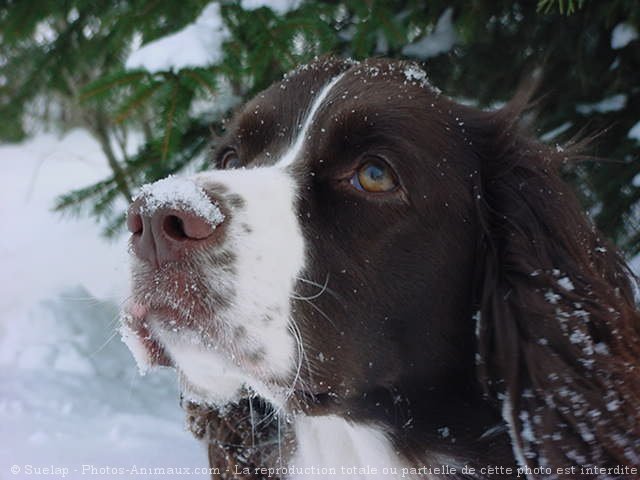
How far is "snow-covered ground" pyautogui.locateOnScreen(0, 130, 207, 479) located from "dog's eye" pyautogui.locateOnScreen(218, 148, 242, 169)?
55 cm

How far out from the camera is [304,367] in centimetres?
198

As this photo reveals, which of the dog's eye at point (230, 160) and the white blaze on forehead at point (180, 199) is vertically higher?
the dog's eye at point (230, 160)

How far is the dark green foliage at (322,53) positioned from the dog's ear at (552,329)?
4.48 ft

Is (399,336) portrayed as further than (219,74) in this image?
No

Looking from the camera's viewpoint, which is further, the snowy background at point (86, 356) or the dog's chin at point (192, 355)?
the snowy background at point (86, 356)

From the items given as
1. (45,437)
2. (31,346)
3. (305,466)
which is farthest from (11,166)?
(305,466)

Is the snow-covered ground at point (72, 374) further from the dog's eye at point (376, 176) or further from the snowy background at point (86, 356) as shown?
the dog's eye at point (376, 176)

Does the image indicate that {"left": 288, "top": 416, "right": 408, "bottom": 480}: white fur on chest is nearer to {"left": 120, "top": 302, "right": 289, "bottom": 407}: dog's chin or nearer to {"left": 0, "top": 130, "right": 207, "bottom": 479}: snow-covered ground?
{"left": 120, "top": 302, "right": 289, "bottom": 407}: dog's chin

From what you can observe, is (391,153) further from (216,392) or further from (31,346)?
(31,346)

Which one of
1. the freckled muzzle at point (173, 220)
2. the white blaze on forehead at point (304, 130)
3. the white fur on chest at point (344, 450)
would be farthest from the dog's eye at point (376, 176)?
the white fur on chest at point (344, 450)

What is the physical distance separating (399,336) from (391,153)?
562 millimetres

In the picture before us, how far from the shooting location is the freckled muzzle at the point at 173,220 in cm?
169

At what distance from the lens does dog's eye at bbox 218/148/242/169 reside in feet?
8.82

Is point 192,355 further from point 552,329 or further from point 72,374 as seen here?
point 72,374
